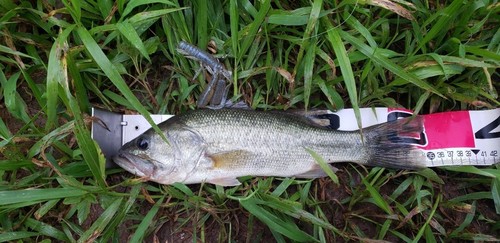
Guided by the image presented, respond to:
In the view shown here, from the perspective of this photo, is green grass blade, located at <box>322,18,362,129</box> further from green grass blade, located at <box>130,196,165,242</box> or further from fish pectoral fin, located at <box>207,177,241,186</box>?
green grass blade, located at <box>130,196,165,242</box>

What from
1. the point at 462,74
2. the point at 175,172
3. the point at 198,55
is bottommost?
the point at 175,172

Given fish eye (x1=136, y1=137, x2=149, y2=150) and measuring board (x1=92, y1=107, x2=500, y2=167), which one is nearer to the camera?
fish eye (x1=136, y1=137, x2=149, y2=150)

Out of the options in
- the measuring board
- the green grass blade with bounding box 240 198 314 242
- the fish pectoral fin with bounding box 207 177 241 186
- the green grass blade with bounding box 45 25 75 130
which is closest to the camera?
the green grass blade with bounding box 45 25 75 130

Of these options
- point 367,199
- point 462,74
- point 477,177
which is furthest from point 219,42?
point 477,177

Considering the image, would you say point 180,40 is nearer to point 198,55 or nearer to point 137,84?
point 198,55

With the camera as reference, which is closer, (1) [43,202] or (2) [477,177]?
(1) [43,202]

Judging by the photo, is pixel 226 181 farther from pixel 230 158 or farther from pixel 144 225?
pixel 144 225

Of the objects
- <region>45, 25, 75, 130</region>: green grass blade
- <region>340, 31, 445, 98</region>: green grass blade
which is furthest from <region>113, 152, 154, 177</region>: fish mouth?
<region>340, 31, 445, 98</region>: green grass blade
